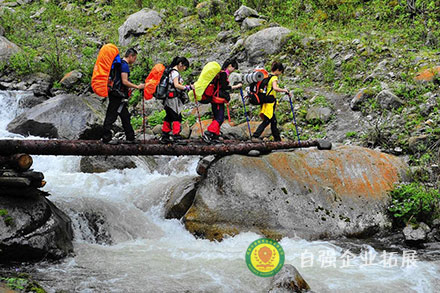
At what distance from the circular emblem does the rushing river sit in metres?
0.14

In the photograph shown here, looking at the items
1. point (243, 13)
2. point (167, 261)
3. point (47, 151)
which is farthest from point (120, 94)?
point (243, 13)

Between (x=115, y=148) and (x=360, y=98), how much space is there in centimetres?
838

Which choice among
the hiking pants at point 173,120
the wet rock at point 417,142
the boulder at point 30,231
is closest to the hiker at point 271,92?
the hiking pants at point 173,120

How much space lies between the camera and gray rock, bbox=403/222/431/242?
23.2ft

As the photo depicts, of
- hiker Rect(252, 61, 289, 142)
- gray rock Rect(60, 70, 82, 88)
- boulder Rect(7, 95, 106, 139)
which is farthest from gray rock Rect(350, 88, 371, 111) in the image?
gray rock Rect(60, 70, 82, 88)

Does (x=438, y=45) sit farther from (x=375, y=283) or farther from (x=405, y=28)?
(x=375, y=283)

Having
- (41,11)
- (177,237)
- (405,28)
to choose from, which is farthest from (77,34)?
(177,237)

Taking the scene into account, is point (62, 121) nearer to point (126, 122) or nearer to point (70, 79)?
point (70, 79)

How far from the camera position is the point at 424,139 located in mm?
9492

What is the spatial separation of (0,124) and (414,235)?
47.3 ft

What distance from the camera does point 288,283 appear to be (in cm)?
503

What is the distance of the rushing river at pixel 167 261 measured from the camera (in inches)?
213

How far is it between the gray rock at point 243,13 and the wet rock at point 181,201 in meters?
13.4

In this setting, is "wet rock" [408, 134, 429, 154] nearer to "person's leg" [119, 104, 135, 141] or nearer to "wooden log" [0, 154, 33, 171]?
"person's leg" [119, 104, 135, 141]
